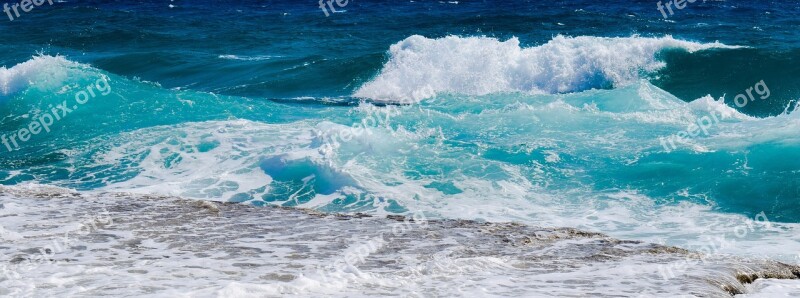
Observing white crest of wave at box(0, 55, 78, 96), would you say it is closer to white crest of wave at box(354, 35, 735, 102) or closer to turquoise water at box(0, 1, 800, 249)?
turquoise water at box(0, 1, 800, 249)

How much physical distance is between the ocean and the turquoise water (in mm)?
60

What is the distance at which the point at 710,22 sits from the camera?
26828mm

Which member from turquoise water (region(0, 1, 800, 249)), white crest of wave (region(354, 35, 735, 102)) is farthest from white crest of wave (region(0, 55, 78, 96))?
white crest of wave (region(354, 35, 735, 102))

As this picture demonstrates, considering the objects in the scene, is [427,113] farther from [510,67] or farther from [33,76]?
[33,76]

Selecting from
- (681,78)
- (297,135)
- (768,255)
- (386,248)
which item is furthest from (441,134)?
(681,78)

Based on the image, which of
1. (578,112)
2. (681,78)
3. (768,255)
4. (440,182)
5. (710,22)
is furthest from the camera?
(710,22)

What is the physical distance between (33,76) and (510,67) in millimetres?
9692

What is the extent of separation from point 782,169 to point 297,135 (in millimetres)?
6236

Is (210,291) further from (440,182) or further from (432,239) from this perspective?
(440,182)

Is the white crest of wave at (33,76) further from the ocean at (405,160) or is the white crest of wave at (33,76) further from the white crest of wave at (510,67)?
the white crest of wave at (510,67)

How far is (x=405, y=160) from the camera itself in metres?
11.3

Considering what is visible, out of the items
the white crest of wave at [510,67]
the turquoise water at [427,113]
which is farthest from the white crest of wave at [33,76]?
the white crest of wave at [510,67]

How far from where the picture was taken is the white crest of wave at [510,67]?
19.4 m

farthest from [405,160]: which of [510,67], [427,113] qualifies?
[510,67]
